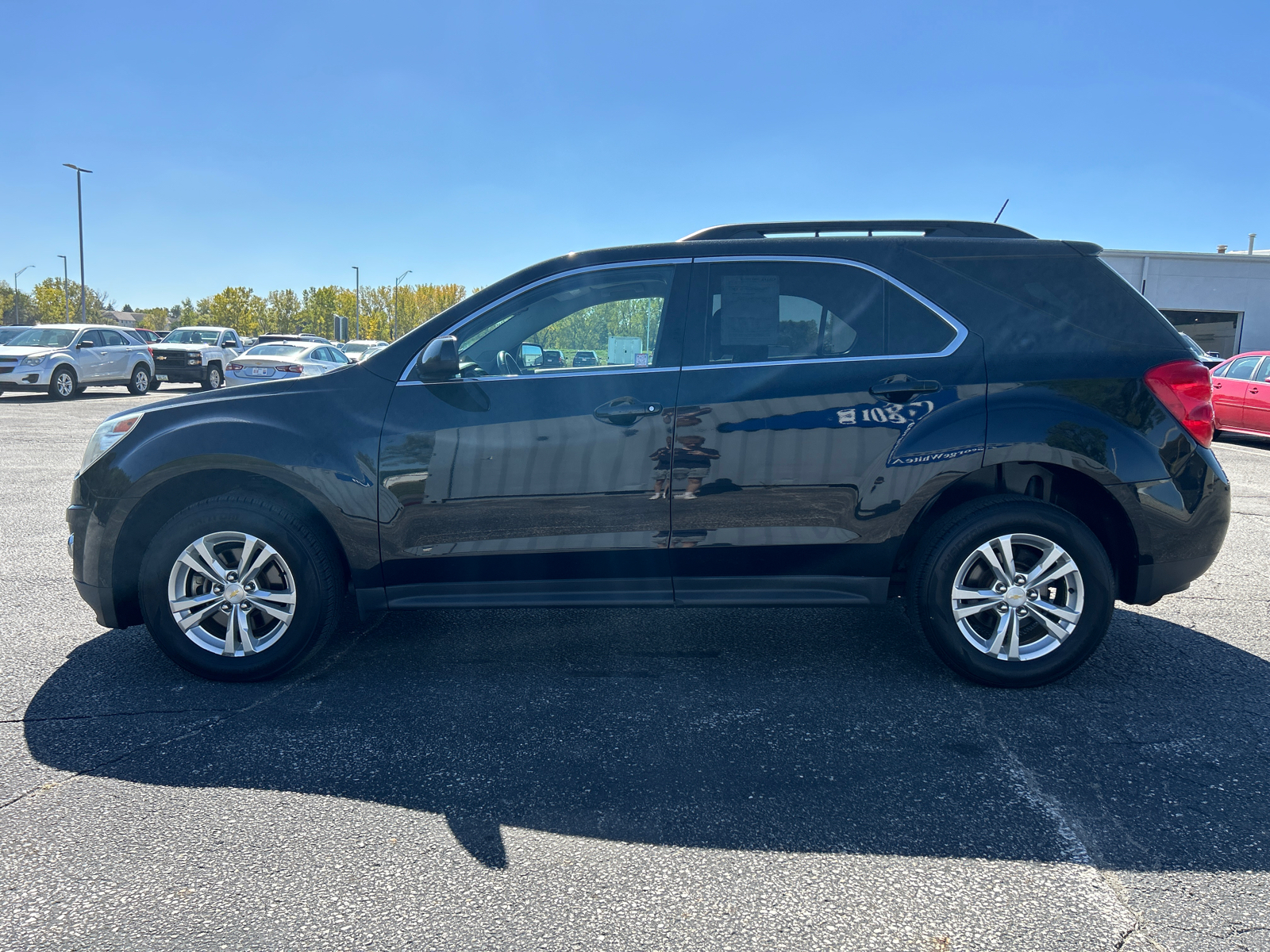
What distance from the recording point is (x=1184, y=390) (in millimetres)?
3650

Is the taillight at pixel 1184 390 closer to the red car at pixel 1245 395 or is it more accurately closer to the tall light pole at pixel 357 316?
the red car at pixel 1245 395

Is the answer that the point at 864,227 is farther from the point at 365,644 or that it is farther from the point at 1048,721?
the point at 365,644

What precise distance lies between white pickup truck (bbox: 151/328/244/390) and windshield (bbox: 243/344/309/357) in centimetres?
435

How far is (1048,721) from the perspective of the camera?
134 inches

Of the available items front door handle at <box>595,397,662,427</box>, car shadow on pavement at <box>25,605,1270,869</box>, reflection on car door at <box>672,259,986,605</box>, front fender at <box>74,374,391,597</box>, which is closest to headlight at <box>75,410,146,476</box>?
front fender at <box>74,374,391,597</box>

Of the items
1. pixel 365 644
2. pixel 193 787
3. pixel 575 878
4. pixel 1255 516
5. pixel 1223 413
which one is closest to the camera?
pixel 575 878

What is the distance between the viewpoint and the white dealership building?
3412 cm

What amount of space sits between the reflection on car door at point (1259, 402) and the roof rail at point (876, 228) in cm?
1219

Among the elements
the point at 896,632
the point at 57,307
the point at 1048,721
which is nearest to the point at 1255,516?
the point at 896,632

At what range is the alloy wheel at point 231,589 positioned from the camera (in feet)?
12.1

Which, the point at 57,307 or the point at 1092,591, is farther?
the point at 57,307

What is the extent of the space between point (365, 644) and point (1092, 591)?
330cm

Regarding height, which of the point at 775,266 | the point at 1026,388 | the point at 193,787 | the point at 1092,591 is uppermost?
the point at 775,266

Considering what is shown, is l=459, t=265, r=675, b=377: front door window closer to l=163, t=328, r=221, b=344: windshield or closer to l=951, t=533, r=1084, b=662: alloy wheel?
l=951, t=533, r=1084, b=662: alloy wheel
